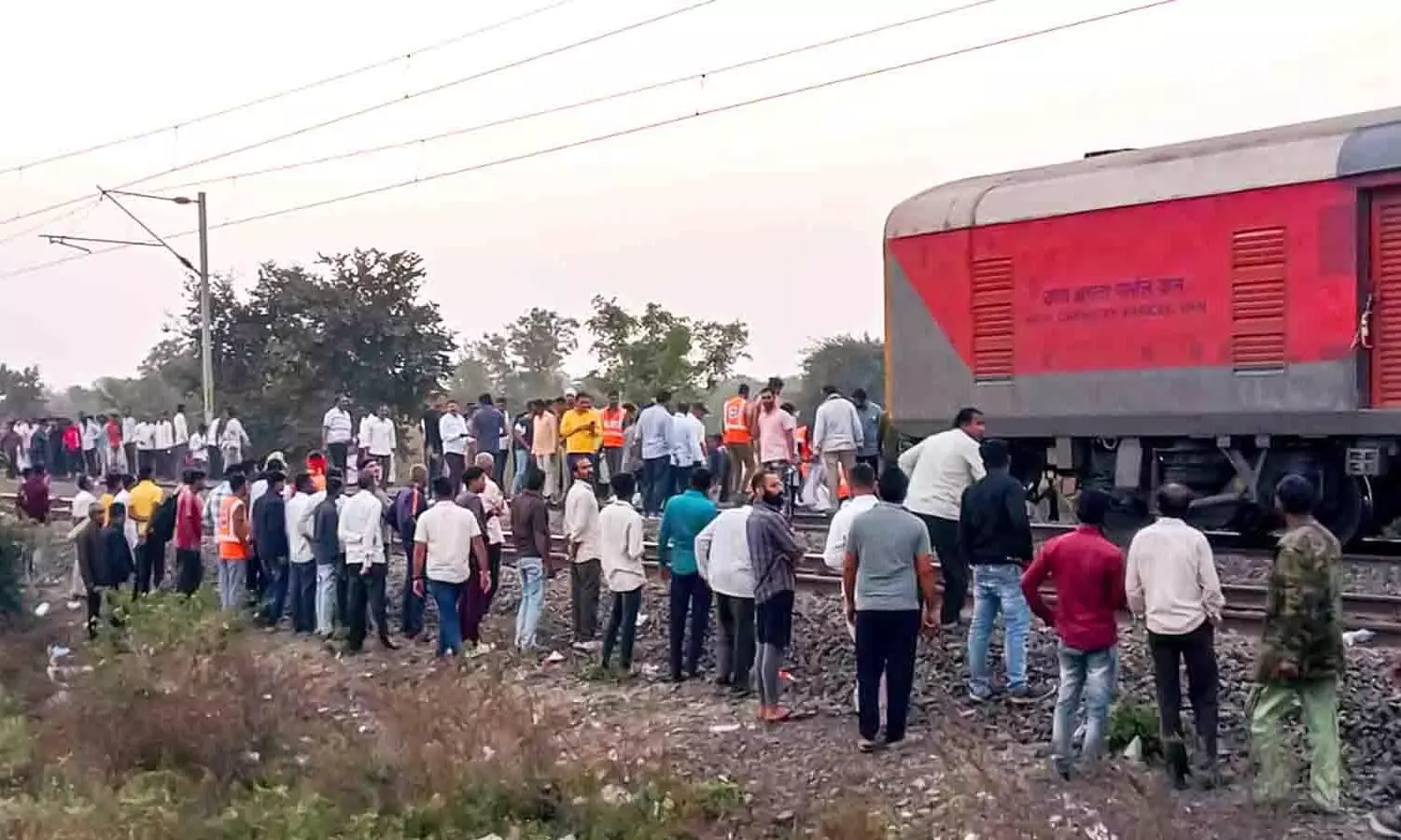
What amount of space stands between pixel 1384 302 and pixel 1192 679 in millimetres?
5893

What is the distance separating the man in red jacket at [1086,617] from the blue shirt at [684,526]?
3555 mm

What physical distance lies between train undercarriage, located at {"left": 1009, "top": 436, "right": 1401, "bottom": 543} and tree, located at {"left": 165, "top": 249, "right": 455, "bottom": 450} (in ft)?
69.0

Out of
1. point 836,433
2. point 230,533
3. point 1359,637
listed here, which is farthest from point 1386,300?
point 230,533

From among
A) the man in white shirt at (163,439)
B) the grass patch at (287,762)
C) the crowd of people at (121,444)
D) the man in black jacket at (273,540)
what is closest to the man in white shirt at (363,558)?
the man in black jacket at (273,540)

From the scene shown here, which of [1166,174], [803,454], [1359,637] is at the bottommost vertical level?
[1359,637]

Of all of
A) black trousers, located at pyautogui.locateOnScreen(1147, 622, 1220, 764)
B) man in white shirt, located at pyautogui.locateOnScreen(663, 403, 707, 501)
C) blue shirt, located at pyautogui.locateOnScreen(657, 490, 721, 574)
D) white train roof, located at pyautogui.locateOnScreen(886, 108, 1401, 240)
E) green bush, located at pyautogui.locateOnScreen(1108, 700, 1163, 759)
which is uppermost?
white train roof, located at pyautogui.locateOnScreen(886, 108, 1401, 240)

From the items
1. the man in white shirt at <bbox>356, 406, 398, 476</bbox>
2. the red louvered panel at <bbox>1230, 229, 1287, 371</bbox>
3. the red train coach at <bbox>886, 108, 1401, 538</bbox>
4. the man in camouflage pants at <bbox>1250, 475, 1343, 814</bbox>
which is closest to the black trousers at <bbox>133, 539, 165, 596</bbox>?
the man in white shirt at <bbox>356, 406, 398, 476</bbox>

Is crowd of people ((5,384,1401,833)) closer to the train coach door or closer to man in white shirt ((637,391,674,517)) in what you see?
man in white shirt ((637,391,674,517))

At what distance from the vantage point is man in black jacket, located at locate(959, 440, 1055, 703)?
9.40m

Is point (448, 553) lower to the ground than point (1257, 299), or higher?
lower

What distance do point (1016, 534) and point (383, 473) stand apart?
1555 centimetres

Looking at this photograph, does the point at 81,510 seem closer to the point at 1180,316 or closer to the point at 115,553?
the point at 115,553

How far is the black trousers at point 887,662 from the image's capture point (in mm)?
8883

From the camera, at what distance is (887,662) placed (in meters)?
9.00
